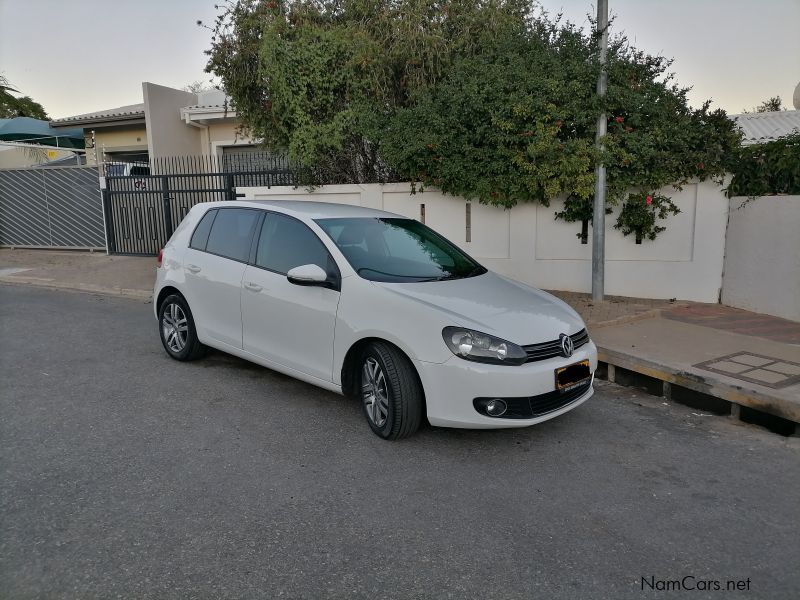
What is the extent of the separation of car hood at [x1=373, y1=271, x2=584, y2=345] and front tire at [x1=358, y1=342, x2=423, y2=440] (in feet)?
1.35

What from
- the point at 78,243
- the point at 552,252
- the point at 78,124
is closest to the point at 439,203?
the point at 552,252

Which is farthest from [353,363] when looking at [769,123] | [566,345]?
[769,123]

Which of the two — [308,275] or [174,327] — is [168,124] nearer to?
[174,327]

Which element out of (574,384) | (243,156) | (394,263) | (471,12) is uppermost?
Result: (471,12)

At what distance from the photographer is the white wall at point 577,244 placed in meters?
8.20

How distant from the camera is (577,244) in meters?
8.93

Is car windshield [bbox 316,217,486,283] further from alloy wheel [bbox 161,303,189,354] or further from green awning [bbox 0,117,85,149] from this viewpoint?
green awning [bbox 0,117,85,149]

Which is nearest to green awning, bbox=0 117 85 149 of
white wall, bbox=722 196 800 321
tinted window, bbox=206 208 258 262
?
tinted window, bbox=206 208 258 262

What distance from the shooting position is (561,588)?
2750 mm

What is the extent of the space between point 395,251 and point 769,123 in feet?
45.3

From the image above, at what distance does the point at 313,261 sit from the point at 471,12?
21.6 ft

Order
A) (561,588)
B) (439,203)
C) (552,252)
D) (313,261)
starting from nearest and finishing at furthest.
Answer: (561,588) → (313,261) → (552,252) → (439,203)

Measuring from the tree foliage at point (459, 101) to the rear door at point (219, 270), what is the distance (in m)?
3.82

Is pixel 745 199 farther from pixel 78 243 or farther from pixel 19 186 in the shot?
pixel 19 186
